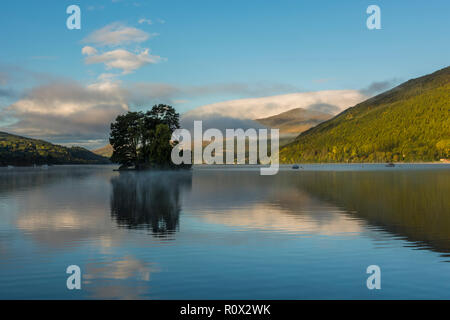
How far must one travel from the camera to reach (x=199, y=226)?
26.0 meters

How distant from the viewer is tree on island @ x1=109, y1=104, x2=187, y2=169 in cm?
14325

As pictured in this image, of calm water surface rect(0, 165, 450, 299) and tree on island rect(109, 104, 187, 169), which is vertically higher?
tree on island rect(109, 104, 187, 169)

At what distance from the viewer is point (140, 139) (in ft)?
495

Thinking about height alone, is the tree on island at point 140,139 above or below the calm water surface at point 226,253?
above

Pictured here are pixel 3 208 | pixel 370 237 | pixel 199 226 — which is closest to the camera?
pixel 370 237

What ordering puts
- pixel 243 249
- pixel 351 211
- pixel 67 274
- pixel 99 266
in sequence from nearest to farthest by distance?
pixel 67 274 → pixel 99 266 → pixel 243 249 → pixel 351 211

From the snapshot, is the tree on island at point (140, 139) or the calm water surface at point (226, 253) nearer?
the calm water surface at point (226, 253)

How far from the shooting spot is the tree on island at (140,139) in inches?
5640

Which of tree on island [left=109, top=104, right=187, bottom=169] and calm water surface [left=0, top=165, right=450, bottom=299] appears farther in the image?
tree on island [left=109, top=104, right=187, bottom=169]

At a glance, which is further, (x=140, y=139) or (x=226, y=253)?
(x=140, y=139)

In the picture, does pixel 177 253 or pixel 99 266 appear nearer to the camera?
pixel 99 266
